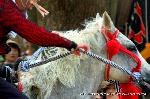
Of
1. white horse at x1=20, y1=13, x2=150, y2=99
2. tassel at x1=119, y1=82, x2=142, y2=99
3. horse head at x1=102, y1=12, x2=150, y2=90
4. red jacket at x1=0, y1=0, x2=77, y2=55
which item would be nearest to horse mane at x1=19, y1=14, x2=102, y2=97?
white horse at x1=20, y1=13, x2=150, y2=99

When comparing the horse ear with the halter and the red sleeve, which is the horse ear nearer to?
the halter

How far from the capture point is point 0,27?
4711mm

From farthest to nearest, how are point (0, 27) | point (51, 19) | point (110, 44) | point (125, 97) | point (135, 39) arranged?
point (135, 39) < point (51, 19) < point (125, 97) < point (110, 44) < point (0, 27)

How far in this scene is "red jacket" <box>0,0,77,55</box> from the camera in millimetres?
4676

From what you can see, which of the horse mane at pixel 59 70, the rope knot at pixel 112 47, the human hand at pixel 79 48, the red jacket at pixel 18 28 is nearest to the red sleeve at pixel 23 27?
the red jacket at pixel 18 28

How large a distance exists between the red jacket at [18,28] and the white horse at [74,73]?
92cm

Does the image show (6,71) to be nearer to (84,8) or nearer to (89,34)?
(89,34)

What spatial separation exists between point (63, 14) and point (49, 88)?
4108 millimetres

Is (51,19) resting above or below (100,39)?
above

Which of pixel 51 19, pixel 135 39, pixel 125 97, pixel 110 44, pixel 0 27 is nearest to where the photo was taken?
pixel 0 27

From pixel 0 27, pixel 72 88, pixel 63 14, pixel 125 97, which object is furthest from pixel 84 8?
pixel 0 27

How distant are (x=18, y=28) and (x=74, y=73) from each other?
131 cm

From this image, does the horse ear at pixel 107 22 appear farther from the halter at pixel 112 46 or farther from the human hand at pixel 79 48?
the human hand at pixel 79 48

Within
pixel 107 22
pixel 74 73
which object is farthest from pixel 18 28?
pixel 107 22
